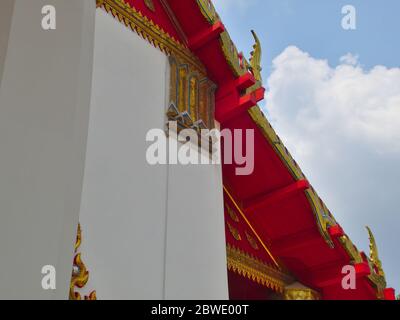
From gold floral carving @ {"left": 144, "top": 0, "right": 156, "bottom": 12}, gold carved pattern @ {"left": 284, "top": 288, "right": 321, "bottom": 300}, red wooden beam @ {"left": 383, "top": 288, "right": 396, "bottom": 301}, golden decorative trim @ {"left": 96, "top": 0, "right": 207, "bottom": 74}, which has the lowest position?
gold carved pattern @ {"left": 284, "top": 288, "right": 321, "bottom": 300}

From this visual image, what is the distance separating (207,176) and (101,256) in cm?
122

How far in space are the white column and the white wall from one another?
3.01 ft

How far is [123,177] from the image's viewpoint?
302cm

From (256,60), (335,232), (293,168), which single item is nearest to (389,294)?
(335,232)

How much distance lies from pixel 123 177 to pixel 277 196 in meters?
1.86

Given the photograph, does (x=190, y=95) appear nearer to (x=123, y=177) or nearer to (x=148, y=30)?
(x=148, y=30)

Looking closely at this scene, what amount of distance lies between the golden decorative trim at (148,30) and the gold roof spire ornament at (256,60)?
38 cm

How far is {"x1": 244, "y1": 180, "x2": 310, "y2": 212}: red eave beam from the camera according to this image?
14.5 ft

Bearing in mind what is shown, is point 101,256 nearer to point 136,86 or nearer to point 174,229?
point 174,229

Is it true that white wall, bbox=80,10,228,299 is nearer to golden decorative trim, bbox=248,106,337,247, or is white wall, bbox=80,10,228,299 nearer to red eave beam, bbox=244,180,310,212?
golden decorative trim, bbox=248,106,337,247

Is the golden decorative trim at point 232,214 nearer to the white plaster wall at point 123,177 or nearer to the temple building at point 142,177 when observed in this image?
the temple building at point 142,177

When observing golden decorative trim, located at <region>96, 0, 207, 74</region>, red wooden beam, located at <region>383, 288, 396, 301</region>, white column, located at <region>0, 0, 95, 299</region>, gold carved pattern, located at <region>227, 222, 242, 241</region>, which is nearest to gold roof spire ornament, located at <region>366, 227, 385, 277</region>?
red wooden beam, located at <region>383, 288, 396, 301</region>

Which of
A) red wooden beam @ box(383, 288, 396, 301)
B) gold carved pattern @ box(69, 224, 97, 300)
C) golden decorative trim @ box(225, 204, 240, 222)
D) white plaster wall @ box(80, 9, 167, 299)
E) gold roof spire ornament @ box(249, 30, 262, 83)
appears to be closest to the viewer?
gold carved pattern @ box(69, 224, 97, 300)

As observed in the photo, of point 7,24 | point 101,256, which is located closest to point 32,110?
point 7,24
